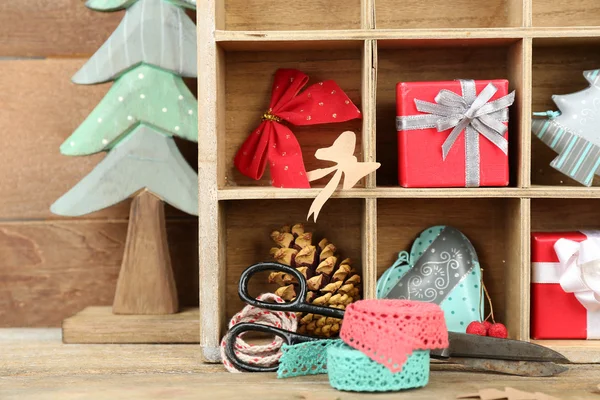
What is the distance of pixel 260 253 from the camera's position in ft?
3.80

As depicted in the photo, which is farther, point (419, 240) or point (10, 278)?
point (10, 278)

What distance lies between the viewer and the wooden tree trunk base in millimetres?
1137

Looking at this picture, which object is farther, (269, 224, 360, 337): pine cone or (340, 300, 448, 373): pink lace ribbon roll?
(269, 224, 360, 337): pine cone

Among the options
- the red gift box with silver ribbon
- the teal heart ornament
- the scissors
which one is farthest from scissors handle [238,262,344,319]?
the red gift box with silver ribbon

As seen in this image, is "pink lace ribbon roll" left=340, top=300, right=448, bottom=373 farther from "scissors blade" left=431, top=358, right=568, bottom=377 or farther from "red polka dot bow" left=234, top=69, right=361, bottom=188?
"red polka dot bow" left=234, top=69, right=361, bottom=188

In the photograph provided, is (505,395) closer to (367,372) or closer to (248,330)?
(367,372)

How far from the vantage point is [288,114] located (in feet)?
3.62

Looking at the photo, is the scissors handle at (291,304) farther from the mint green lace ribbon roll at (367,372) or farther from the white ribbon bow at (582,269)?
the white ribbon bow at (582,269)

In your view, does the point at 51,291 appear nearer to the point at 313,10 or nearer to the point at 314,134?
the point at 314,134

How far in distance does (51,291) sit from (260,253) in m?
0.39

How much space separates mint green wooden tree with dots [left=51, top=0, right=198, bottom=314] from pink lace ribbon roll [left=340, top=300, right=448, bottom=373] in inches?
16.1

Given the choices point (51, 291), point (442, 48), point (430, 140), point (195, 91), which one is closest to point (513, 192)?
point (430, 140)

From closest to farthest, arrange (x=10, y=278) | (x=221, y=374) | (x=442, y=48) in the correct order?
(x=221, y=374)
(x=442, y=48)
(x=10, y=278)

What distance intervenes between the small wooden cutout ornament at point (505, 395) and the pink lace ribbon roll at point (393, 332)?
0.21 ft
